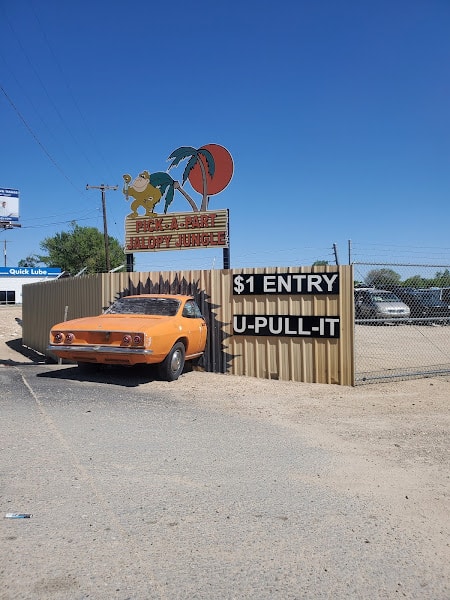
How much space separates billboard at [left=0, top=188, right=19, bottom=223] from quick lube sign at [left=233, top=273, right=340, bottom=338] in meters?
43.9

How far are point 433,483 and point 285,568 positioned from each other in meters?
1.98

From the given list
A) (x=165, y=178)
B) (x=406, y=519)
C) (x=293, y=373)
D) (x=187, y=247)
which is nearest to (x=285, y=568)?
(x=406, y=519)

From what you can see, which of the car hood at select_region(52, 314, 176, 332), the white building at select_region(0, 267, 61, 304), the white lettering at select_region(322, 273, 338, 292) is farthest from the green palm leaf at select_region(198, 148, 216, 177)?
the white building at select_region(0, 267, 61, 304)

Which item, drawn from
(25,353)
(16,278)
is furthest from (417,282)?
(16,278)

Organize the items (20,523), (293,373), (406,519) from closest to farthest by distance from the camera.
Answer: (20,523) → (406,519) → (293,373)

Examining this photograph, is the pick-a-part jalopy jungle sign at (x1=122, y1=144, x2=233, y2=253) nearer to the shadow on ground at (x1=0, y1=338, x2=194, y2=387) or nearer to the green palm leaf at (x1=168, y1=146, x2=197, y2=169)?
the green palm leaf at (x1=168, y1=146, x2=197, y2=169)

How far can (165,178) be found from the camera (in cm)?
1311

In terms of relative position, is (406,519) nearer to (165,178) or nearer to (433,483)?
(433,483)

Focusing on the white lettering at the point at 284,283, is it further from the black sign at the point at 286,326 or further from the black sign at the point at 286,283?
the black sign at the point at 286,326

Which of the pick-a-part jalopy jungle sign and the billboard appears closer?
the pick-a-part jalopy jungle sign

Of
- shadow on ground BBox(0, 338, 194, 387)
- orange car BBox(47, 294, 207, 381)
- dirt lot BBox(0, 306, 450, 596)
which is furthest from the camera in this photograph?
shadow on ground BBox(0, 338, 194, 387)

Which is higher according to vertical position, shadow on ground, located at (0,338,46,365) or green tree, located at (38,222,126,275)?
green tree, located at (38,222,126,275)

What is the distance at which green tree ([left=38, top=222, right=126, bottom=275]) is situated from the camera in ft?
220

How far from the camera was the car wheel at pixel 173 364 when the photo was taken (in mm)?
8367
